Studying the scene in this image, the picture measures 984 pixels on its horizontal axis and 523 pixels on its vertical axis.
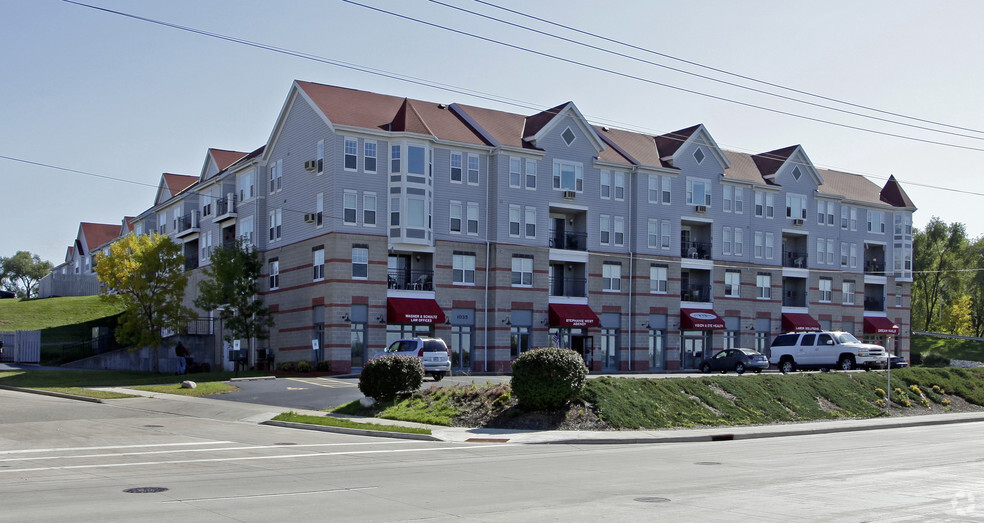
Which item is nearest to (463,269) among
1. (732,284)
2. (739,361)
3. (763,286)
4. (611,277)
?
(611,277)

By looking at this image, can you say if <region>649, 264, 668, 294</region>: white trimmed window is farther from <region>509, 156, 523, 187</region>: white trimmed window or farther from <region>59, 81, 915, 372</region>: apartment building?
<region>509, 156, 523, 187</region>: white trimmed window

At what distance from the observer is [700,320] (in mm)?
60594

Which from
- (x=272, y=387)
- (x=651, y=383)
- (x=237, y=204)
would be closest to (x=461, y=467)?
(x=651, y=383)

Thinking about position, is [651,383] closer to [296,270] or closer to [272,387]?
[272,387]

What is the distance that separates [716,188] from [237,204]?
33.5 m

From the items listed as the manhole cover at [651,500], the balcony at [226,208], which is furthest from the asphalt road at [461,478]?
the balcony at [226,208]

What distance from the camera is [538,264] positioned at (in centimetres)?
5397

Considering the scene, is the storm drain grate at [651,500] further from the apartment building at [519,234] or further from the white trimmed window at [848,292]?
the white trimmed window at [848,292]

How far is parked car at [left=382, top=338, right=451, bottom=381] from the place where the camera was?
39188 millimetres

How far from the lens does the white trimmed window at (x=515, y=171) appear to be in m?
53.6

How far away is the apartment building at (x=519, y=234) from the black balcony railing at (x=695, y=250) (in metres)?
0.11

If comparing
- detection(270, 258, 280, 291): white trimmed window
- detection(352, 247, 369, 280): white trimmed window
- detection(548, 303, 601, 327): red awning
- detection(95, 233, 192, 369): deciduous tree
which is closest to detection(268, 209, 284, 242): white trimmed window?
detection(270, 258, 280, 291): white trimmed window

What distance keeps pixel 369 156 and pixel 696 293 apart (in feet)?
85.7

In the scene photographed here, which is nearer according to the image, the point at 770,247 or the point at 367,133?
the point at 367,133
